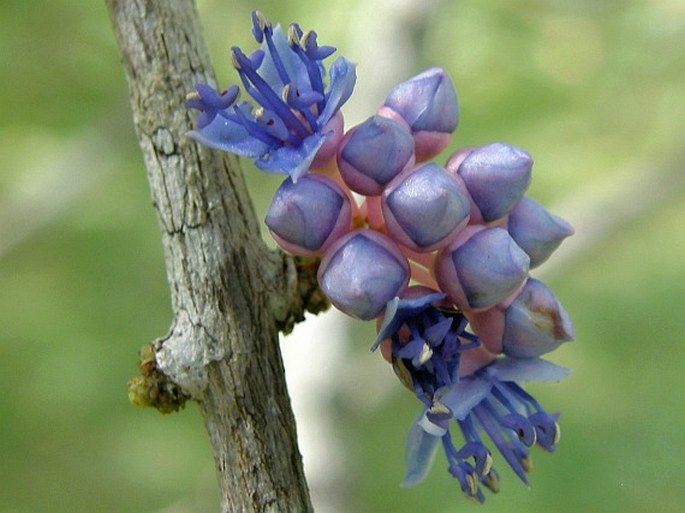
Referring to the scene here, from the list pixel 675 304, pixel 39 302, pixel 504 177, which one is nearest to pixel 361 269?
pixel 504 177

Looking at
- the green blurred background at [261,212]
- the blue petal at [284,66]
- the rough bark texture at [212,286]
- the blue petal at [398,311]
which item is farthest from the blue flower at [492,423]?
the green blurred background at [261,212]

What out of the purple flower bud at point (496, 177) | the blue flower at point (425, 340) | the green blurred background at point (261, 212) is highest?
the green blurred background at point (261, 212)

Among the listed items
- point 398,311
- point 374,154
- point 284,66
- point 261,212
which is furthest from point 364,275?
point 261,212

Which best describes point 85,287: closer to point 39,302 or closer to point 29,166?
point 39,302

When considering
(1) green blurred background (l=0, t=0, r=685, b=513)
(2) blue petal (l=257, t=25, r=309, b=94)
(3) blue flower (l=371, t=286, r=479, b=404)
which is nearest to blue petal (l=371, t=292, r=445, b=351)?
(3) blue flower (l=371, t=286, r=479, b=404)

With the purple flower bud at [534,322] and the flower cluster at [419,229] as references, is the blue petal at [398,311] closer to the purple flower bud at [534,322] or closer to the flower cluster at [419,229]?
the flower cluster at [419,229]
